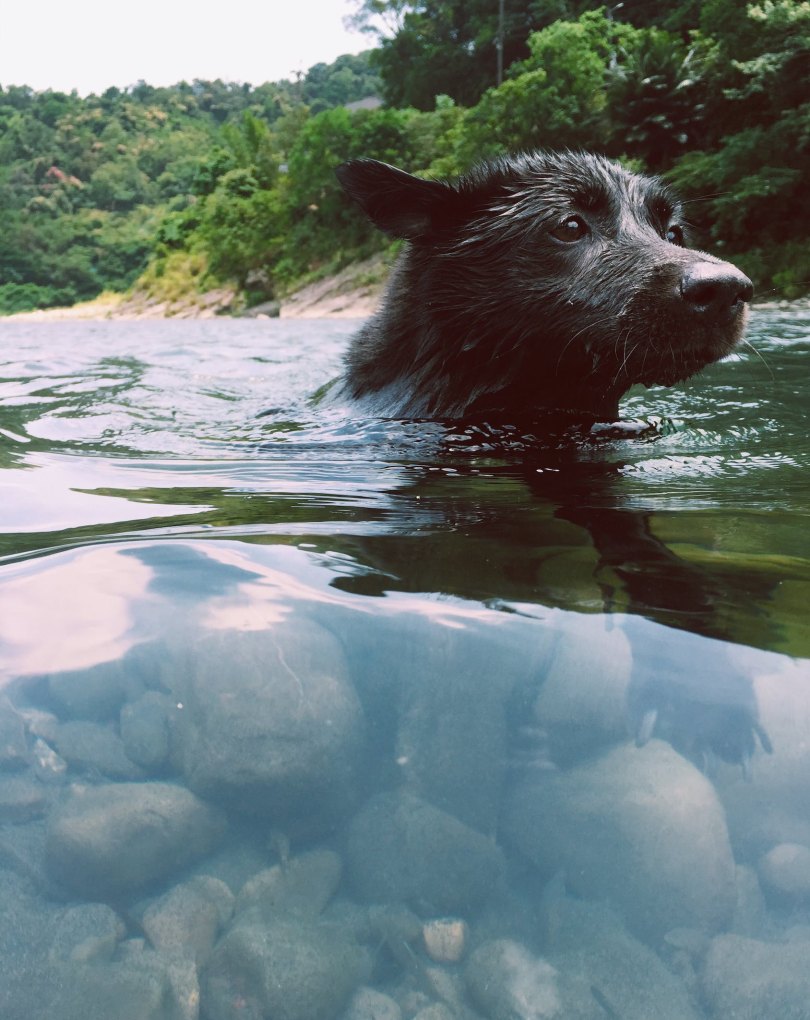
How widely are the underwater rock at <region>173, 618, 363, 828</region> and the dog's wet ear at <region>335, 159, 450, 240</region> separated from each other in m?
2.46

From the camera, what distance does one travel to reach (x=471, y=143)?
29.0m

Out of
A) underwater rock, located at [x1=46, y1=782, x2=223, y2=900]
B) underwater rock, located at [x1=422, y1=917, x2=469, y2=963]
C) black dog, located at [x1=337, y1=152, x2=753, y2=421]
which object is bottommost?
underwater rock, located at [x1=422, y1=917, x2=469, y2=963]

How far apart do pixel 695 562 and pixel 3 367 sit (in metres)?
6.65

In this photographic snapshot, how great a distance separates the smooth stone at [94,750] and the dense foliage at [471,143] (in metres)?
3.82

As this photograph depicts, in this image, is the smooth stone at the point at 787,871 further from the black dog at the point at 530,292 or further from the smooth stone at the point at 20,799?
the black dog at the point at 530,292

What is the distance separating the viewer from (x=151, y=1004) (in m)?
0.78

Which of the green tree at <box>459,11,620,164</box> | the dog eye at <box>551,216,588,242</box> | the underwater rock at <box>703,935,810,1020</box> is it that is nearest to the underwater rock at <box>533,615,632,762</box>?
the underwater rock at <box>703,935,810,1020</box>

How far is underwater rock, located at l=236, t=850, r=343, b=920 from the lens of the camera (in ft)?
2.77

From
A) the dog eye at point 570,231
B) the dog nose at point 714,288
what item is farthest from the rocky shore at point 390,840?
the dog eye at point 570,231

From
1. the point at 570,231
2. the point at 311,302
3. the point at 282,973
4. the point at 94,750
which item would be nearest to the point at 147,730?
the point at 94,750

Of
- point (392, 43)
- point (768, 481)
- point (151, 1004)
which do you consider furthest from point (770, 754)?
point (392, 43)

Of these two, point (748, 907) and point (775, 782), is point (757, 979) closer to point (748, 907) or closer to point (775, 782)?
point (748, 907)

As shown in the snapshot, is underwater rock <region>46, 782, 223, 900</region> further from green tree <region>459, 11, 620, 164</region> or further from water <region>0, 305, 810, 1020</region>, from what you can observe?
green tree <region>459, 11, 620, 164</region>

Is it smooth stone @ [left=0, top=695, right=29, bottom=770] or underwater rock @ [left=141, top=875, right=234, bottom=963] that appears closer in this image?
underwater rock @ [left=141, top=875, right=234, bottom=963]
